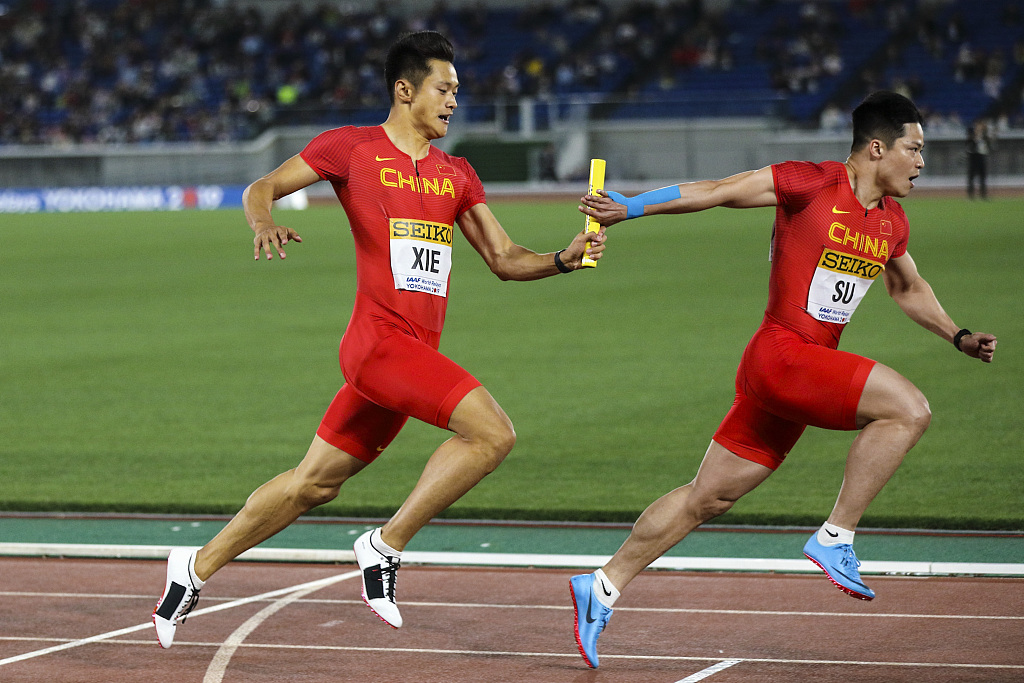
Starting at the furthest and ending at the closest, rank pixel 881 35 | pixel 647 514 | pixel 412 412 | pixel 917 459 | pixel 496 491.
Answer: pixel 881 35
pixel 917 459
pixel 496 491
pixel 647 514
pixel 412 412

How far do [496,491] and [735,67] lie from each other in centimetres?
3066

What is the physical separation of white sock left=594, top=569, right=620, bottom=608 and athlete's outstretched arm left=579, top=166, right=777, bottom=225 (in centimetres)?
131

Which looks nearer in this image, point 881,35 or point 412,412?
point 412,412

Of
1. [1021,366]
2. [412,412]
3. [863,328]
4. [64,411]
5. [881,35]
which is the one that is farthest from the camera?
[881,35]

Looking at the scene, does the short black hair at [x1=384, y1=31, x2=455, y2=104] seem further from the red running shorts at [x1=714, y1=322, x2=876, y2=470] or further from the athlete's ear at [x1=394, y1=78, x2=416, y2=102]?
the red running shorts at [x1=714, y1=322, x2=876, y2=470]

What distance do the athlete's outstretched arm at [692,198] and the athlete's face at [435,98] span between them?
65 cm

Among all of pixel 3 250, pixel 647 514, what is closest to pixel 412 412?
pixel 647 514

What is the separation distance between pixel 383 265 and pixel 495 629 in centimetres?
165

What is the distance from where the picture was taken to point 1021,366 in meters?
12.3

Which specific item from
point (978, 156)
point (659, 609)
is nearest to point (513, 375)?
point (659, 609)

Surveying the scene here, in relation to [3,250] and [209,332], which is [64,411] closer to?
[209,332]

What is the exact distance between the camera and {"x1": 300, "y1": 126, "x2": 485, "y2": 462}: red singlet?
4.84m

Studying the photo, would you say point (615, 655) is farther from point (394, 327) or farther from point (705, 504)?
point (394, 327)

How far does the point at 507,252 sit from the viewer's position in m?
5.17
